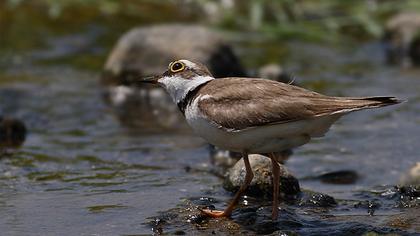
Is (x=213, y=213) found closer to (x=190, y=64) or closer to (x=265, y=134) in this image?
(x=265, y=134)

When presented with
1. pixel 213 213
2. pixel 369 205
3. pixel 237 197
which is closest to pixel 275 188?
pixel 237 197

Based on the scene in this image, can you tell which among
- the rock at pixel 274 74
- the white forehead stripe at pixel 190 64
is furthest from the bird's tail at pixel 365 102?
the rock at pixel 274 74

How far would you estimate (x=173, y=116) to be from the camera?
13875mm

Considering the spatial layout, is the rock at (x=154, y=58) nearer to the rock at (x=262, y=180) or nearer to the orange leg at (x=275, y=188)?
the rock at (x=262, y=180)

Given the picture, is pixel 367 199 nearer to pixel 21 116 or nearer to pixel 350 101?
pixel 350 101

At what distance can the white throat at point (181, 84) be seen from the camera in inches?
332


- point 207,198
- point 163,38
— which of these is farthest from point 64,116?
point 207,198

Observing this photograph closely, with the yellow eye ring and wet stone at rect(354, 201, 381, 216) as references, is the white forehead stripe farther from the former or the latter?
wet stone at rect(354, 201, 381, 216)

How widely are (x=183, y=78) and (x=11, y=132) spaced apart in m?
4.29

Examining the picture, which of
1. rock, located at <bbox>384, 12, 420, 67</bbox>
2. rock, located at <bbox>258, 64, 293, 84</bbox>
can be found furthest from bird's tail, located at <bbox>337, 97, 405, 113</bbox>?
rock, located at <bbox>384, 12, 420, 67</bbox>

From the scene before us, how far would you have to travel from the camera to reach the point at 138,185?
9500 mm

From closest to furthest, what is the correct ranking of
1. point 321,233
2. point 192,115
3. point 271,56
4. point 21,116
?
point 321,233 < point 192,115 < point 21,116 < point 271,56

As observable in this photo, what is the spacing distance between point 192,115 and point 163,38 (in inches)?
310

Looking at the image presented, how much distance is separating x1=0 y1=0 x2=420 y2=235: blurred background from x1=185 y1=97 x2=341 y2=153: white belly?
681mm
